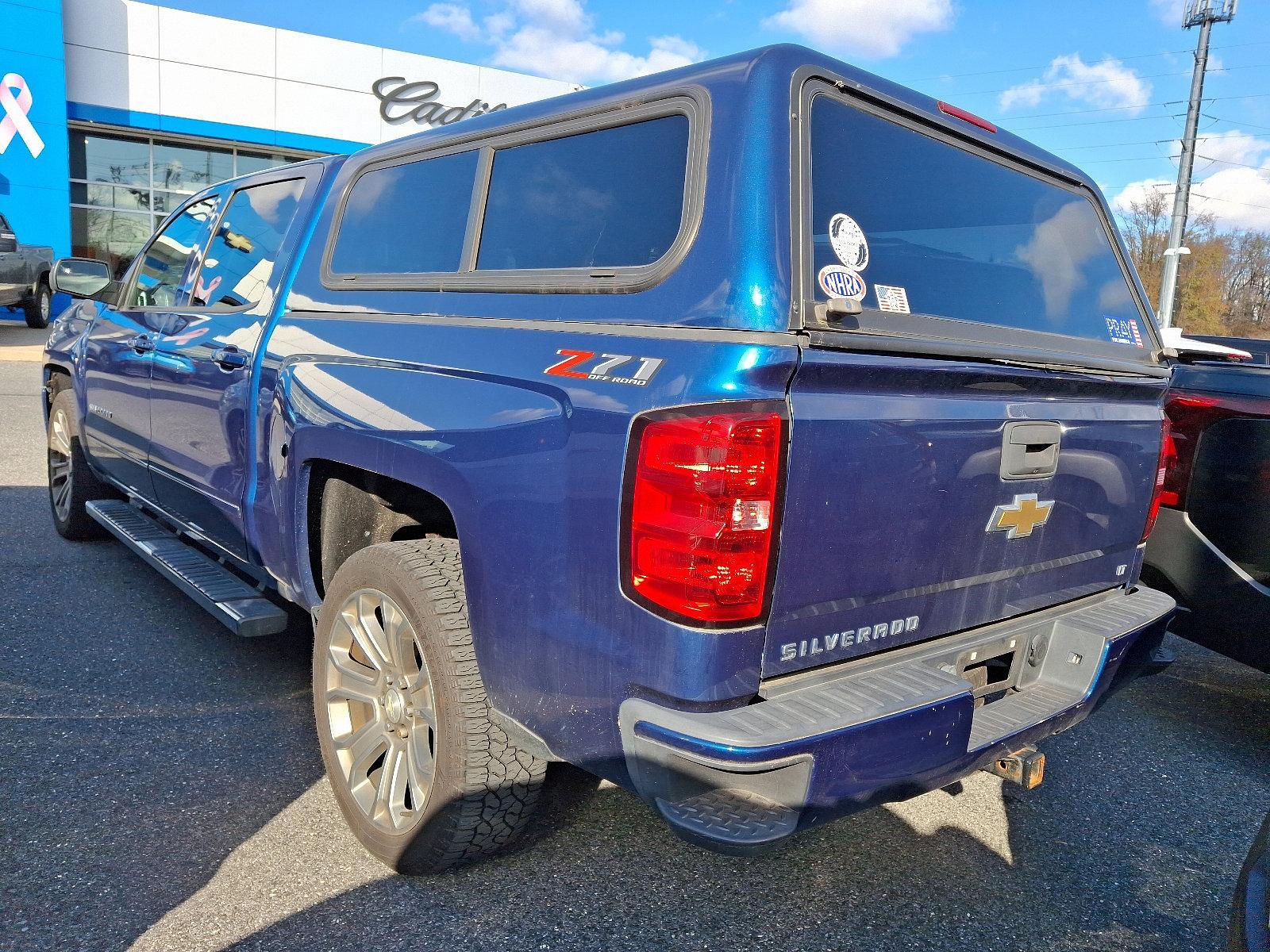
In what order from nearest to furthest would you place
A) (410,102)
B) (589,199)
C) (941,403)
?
(941,403) → (589,199) → (410,102)

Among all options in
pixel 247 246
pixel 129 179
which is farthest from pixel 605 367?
pixel 129 179

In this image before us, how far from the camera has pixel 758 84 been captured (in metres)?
2.13

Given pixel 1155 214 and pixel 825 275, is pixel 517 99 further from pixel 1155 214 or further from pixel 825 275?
pixel 1155 214

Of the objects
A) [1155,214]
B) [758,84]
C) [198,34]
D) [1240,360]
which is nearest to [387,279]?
[758,84]

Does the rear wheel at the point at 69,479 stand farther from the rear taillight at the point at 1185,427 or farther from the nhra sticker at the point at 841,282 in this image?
the rear taillight at the point at 1185,427

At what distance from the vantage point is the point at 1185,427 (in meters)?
3.75

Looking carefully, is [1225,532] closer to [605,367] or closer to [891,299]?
[891,299]

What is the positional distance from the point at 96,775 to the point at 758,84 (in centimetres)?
275

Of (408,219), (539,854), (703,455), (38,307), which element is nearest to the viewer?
(703,455)

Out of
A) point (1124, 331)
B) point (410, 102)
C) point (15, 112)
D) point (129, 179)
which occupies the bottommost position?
point (1124, 331)

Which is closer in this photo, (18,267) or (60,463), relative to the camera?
(60,463)

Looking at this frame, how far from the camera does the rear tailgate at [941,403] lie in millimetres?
2055

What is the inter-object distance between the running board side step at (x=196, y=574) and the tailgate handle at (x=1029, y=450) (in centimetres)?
231

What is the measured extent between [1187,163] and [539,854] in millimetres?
29457
